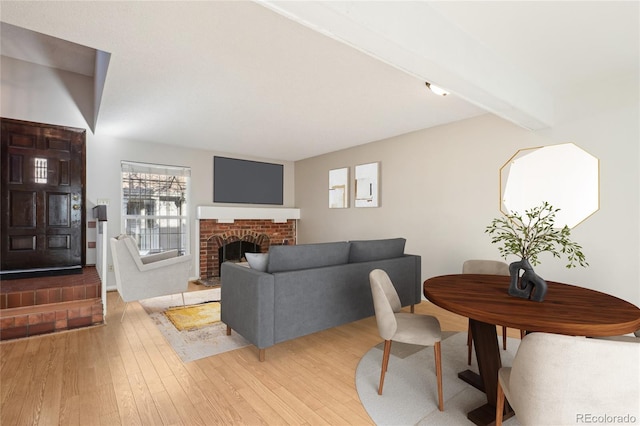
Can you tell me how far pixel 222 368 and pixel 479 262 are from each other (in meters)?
2.47

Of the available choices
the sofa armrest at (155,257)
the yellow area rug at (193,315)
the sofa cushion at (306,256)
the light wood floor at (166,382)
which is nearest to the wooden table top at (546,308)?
the light wood floor at (166,382)

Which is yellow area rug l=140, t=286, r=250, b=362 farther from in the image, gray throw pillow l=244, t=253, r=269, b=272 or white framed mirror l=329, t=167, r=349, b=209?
white framed mirror l=329, t=167, r=349, b=209

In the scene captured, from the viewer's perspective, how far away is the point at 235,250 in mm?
6340

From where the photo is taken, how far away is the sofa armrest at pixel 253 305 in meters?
2.45

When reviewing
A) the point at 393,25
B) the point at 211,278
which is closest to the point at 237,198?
the point at 211,278

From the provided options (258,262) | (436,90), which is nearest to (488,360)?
(258,262)

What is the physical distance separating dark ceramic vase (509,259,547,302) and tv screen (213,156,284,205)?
201 inches

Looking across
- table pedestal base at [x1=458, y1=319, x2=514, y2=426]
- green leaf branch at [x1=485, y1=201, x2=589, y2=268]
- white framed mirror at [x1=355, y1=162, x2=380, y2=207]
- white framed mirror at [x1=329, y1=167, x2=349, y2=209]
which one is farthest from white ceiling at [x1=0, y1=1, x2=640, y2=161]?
white framed mirror at [x1=329, y1=167, x2=349, y2=209]

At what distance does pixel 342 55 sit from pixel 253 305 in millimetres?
2111

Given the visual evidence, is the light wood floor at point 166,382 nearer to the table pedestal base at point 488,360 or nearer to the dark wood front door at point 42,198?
the table pedestal base at point 488,360

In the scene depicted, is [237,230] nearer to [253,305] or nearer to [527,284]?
[253,305]

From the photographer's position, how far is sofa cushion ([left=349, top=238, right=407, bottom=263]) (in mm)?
3217

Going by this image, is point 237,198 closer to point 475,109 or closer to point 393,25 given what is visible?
point 475,109

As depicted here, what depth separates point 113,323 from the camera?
3328 millimetres
